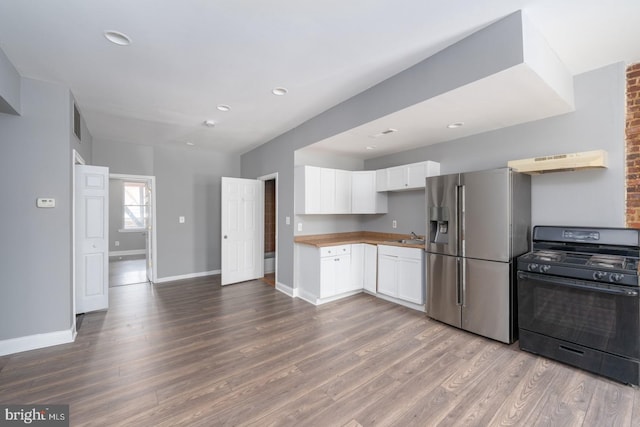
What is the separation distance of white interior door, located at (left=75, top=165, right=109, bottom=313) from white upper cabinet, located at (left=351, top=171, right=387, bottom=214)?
11.6ft

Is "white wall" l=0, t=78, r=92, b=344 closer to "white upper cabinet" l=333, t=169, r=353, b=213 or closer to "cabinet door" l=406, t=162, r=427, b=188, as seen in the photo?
"white upper cabinet" l=333, t=169, r=353, b=213

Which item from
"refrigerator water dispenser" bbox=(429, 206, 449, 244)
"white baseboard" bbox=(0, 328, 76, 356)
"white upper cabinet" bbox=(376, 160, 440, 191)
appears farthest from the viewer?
"white upper cabinet" bbox=(376, 160, 440, 191)

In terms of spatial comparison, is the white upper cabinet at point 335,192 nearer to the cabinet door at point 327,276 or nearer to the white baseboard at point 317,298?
the cabinet door at point 327,276

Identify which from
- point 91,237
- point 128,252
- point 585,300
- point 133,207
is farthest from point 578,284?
point 133,207

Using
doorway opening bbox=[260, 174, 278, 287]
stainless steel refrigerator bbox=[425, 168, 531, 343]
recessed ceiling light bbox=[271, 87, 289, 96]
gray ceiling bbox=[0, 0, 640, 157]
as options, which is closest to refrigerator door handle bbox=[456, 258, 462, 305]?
stainless steel refrigerator bbox=[425, 168, 531, 343]

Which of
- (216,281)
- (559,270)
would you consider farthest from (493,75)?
(216,281)

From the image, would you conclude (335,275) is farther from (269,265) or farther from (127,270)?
(127,270)

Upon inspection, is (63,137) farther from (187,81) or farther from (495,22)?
(495,22)

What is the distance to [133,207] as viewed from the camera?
27.2ft

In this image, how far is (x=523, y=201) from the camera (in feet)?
9.61

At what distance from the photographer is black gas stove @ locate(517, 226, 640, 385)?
2.11 metres

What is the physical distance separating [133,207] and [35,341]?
21.2ft

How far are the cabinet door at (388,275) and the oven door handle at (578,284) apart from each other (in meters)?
1.56

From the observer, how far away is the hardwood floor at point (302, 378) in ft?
5.99
